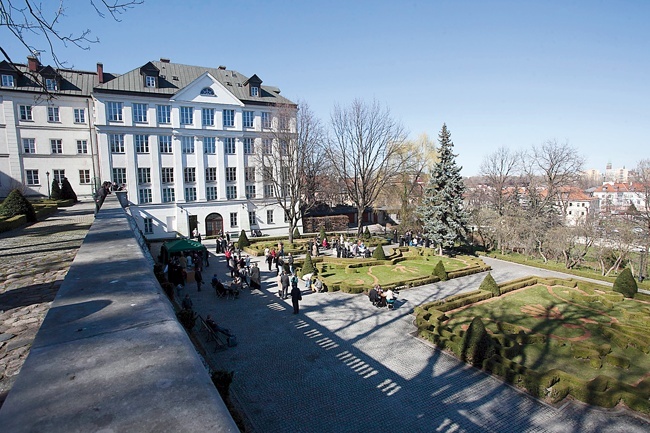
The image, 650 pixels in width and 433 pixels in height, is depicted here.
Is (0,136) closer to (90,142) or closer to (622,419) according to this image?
(90,142)

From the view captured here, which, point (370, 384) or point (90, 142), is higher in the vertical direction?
point (90, 142)

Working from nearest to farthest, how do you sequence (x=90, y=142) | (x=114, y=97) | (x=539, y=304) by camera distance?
(x=539, y=304), (x=114, y=97), (x=90, y=142)

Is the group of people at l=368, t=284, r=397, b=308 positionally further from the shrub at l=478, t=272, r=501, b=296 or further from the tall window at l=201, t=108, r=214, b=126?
the tall window at l=201, t=108, r=214, b=126

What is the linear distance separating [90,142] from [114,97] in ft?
23.6

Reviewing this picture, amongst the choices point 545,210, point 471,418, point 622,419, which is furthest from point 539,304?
point 545,210

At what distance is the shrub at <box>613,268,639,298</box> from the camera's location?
753 inches

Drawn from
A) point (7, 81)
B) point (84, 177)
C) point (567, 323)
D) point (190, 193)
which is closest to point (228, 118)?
point (190, 193)

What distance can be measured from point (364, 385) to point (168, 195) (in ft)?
106

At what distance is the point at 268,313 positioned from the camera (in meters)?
16.1

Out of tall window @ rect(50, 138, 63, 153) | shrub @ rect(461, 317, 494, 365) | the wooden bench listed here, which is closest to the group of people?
shrub @ rect(461, 317, 494, 365)

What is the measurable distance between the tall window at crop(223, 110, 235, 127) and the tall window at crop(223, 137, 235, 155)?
Result: 1.48 metres

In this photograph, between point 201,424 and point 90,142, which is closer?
point 201,424

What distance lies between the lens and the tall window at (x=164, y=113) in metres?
36.1

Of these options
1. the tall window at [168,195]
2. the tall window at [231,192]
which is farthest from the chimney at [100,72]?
the tall window at [231,192]
